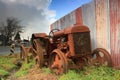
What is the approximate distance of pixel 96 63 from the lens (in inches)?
337

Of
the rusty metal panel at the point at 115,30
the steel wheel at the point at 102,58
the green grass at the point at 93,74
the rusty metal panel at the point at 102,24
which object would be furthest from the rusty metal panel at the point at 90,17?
the green grass at the point at 93,74

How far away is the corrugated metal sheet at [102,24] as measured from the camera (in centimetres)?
905

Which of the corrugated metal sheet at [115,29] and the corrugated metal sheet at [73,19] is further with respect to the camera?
the corrugated metal sheet at [73,19]

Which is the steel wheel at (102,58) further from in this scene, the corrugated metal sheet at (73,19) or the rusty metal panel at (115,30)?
the corrugated metal sheet at (73,19)

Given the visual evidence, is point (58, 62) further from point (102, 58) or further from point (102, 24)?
point (102, 24)

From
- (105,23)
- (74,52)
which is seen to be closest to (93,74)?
(74,52)

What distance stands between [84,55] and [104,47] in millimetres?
1237

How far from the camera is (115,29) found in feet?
27.8

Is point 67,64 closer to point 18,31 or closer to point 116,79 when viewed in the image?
point 116,79

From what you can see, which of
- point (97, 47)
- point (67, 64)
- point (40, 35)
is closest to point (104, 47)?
point (97, 47)

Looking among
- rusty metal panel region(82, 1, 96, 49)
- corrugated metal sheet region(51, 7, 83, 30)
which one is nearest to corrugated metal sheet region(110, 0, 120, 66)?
rusty metal panel region(82, 1, 96, 49)

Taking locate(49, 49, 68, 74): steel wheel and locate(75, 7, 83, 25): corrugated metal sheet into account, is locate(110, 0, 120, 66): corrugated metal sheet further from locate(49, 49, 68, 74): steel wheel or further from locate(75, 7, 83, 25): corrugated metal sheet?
locate(75, 7, 83, 25): corrugated metal sheet

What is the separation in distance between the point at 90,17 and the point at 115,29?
2.14 m

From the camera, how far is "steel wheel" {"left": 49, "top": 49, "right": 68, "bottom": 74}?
7789mm
